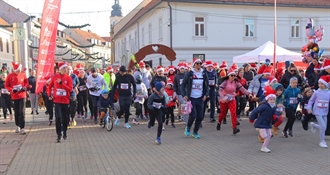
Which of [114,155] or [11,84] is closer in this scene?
[114,155]

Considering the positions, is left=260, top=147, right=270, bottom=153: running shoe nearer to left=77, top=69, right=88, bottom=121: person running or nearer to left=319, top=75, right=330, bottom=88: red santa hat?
left=319, top=75, right=330, bottom=88: red santa hat

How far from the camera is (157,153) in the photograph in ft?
24.6

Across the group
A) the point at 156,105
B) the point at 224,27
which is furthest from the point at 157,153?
the point at 224,27

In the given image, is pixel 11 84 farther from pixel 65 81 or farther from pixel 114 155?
pixel 114 155

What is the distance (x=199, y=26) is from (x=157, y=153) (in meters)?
23.4

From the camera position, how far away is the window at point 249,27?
31000 mm

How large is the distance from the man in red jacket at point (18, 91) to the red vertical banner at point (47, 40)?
1.02 meters

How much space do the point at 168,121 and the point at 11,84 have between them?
519 cm

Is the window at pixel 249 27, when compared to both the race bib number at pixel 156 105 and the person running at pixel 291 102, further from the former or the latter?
the race bib number at pixel 156 105

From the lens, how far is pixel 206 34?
97.7 ft

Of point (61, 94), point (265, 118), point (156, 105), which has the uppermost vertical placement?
point (61, 94)

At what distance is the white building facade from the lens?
95.2 feet

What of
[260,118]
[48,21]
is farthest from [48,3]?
[260,118]

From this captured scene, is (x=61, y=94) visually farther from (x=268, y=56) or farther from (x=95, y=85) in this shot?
(x=268, y=56)
